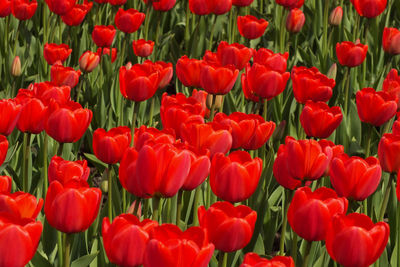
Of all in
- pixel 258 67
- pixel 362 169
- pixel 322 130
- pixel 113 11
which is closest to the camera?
pixel 362 169

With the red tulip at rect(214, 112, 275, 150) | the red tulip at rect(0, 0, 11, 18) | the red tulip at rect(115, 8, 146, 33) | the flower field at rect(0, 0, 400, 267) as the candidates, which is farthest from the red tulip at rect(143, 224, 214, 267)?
the red tulip at rect(0, 0, 11, 18)

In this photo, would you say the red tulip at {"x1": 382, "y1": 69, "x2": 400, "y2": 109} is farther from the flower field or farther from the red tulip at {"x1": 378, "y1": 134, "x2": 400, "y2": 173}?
the red tulip at {"x1": 378, "y1": 134, "x2": 400, "y2": 173}

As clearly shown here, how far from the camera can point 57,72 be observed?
2658 millimetres

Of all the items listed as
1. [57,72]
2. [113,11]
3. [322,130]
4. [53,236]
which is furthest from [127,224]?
[113,11]

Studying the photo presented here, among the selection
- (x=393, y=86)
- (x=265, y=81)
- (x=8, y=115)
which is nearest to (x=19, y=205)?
(x=8, y=115)

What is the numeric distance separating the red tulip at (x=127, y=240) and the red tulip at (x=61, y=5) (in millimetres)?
2323

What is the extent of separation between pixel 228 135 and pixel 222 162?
18 centimetres

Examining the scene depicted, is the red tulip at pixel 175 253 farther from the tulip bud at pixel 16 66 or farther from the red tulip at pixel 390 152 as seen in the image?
the tulip bud at pixel 16 66

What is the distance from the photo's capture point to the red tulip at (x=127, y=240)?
1.23 metres

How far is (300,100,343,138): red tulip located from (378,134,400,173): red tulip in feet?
0.99

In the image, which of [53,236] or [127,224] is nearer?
[127,224]

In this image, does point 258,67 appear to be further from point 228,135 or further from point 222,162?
point 222,162

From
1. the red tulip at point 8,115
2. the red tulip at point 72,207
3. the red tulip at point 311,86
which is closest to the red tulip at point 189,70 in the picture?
the red tulip at point 311,86

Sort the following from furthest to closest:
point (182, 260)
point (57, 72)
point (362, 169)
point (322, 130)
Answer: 1. point (57, 72)
2. point (322, 130)
3. point (362, 169)
4. point (182, 260)
